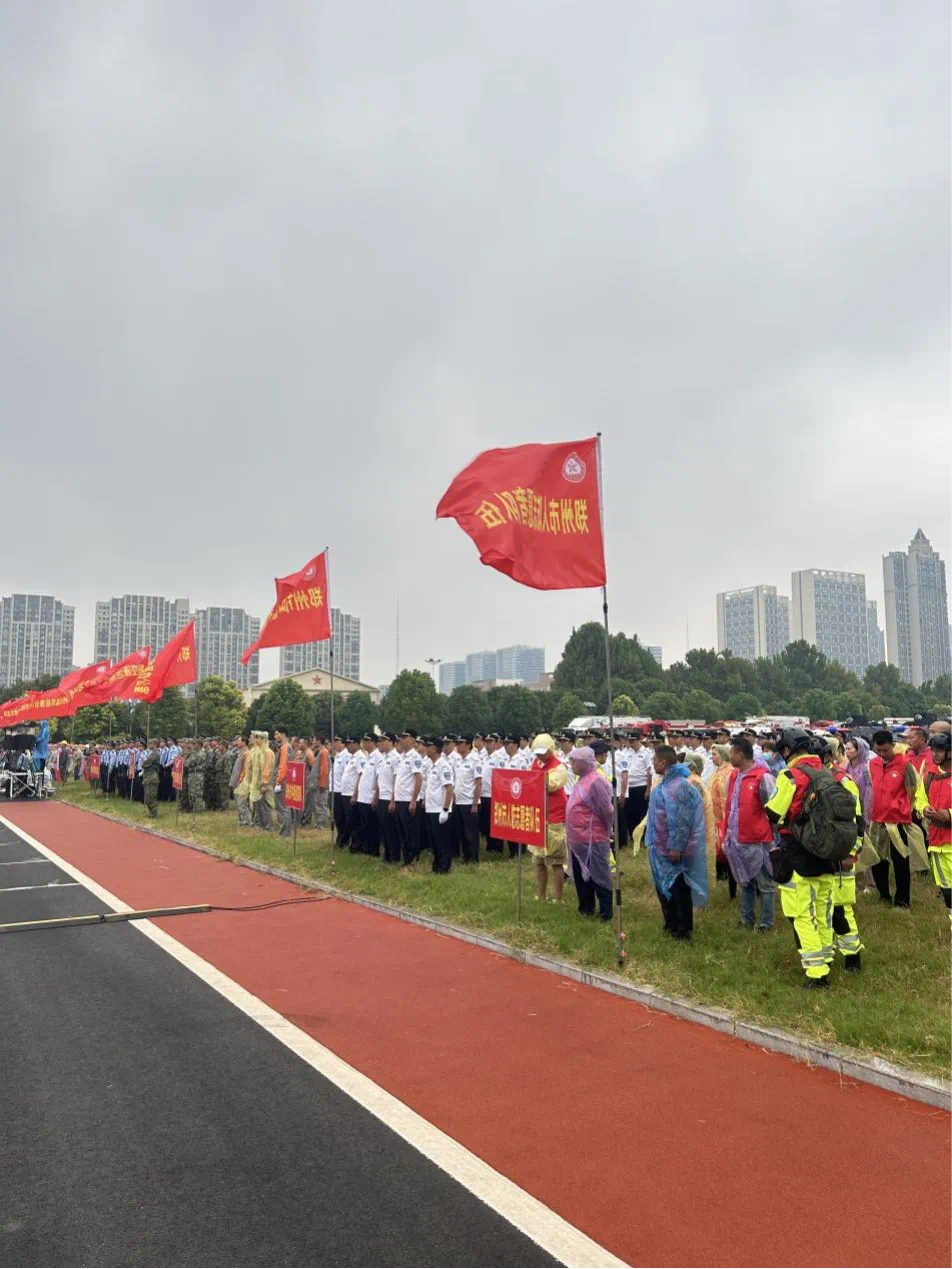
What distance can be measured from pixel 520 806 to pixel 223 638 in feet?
489

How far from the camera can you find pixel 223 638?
494ft

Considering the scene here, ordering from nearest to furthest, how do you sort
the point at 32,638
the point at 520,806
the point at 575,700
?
the point at 520,806 → the point at 575,700 → the point at 32,638

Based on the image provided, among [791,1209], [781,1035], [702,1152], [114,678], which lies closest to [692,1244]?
[791,1209]

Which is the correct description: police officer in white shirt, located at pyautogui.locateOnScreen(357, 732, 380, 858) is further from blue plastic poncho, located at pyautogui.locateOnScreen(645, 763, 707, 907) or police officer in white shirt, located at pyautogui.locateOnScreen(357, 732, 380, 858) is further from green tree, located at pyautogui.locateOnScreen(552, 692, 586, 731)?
green tree, located at pyautogui.locateOnScreen(552, 692, 586, 731)

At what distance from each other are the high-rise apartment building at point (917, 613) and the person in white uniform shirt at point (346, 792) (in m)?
145

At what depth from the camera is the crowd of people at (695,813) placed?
20.4ft

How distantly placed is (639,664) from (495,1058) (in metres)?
89.6

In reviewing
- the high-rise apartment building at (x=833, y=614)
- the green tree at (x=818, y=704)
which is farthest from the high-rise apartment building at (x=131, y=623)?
the high-rise apartment building at (x=833, y=614)

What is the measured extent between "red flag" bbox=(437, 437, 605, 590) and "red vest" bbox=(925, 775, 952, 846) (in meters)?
3.15

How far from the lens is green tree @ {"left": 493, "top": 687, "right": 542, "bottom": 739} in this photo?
2921 inches

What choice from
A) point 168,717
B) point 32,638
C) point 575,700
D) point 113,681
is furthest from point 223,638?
point 113,681

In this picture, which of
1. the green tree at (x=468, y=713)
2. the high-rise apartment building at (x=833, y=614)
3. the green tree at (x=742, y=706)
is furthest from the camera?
the high-rise apartment building at (x=833, y=614)

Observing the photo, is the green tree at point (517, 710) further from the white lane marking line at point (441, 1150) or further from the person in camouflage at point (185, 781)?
the white lane marking line at point (441, 1150)

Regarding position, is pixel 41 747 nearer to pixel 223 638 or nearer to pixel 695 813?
pixel 695 813
